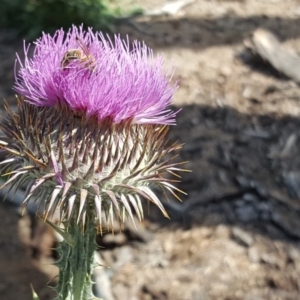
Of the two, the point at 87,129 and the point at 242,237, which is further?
the point at 242,237

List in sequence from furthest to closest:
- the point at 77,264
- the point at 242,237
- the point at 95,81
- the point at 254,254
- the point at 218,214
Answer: the point at 218,214, the point at 242,237, the point at 254,254, the point at 77,264, the point at 95,81

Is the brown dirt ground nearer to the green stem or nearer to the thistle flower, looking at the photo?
the green stem

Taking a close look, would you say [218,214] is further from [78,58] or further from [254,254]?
[78,58]

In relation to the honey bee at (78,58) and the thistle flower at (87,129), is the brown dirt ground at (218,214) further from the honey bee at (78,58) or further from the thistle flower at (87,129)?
the honey bee at (78,58)

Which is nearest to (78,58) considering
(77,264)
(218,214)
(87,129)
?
(87,129)

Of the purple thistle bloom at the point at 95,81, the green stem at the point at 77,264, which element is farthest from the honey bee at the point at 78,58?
the green stem at the point at 77,264
